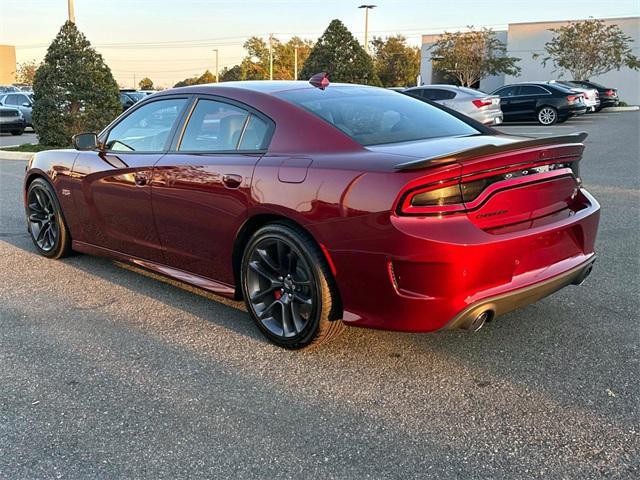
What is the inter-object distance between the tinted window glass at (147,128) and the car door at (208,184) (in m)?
0.20

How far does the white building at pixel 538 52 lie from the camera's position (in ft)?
162

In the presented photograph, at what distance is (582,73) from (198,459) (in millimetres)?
45231

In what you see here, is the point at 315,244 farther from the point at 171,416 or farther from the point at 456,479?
the point at 456,479

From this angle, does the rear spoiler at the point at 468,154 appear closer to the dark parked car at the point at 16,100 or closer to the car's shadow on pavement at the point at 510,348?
the car's shadow on pavement at the point at 510,348

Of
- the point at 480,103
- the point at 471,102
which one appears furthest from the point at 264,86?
the point at 480,103

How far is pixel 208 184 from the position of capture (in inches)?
156

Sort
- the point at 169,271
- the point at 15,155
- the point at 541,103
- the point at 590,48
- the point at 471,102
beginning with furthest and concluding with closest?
the point at 590,48 → the point at 541,103 → the point at 471,102 → the point at 15,155 → the point at 169,271

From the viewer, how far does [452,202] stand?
10.1ft

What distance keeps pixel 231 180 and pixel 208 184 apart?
0.22 meters

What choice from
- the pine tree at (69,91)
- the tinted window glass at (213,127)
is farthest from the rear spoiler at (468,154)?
the pine tree at (69,91)

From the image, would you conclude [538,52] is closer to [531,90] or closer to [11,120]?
[531,90]

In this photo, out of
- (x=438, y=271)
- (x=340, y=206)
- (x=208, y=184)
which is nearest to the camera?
(x=438, y=271)

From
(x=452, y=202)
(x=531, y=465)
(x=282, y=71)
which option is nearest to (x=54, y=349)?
(x=452, y=202)

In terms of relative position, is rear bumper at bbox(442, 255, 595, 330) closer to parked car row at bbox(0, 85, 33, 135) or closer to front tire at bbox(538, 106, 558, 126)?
front tire at bbox(538, 106, 558, 126)
